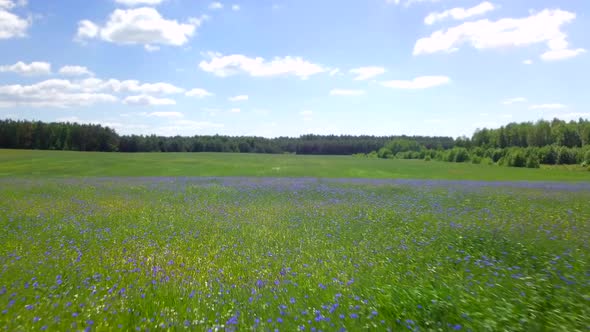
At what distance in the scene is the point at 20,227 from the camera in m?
9.94

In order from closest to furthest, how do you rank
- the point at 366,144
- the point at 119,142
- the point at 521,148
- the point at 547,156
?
the point at 521,148 → the point at 547,156 → the point at 119,142 → the point at 366,144

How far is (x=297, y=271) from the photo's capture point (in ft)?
20.5

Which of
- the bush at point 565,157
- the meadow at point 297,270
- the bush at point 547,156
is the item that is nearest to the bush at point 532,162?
the bush at point 547,156

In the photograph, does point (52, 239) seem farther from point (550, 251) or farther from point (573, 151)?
point (573, 151)

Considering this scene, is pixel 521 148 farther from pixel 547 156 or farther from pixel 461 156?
pixel 461 156

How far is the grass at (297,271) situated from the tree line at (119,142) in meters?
98.6

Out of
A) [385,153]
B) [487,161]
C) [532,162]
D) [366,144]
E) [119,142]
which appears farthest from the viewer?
[366,144]

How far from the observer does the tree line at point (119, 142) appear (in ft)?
295

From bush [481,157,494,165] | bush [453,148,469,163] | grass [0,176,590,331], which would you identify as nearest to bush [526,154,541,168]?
bush [481,157,494,165]

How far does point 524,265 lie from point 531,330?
9.35 ft

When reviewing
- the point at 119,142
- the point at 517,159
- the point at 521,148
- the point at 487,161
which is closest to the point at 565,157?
the point at 521,148

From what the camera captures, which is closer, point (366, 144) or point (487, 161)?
point (487, 161)

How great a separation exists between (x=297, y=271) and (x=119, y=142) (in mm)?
113164

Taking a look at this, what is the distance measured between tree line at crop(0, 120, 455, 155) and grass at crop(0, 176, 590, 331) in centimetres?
9865
